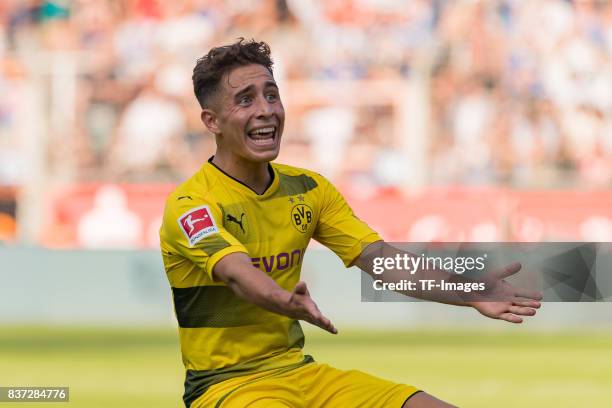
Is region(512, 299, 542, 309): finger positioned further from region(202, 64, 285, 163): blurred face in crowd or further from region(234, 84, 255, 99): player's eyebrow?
Result: region(234, 84, 255, 99): player's eyebrow

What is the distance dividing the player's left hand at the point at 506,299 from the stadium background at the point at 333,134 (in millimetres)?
10442

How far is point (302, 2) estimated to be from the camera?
19219 millimetres

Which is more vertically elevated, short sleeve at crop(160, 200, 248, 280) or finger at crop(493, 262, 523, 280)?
short sleeve at crop(160, 200, 248, 280)

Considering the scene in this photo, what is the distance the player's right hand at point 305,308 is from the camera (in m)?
4.05

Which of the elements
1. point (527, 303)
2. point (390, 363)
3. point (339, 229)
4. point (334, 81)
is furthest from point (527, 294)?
point (334, 81)

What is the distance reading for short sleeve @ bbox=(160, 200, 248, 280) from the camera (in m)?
4.62

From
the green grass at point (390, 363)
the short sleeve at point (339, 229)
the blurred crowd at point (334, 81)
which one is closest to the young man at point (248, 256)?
the short sleeve at point (339, 229)

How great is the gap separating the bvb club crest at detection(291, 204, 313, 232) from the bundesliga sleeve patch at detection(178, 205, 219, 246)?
0.47 m

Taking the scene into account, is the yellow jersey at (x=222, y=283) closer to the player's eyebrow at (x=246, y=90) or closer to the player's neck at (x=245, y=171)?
the player's neck at (x=245, y=171)

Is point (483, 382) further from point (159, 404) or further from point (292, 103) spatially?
point (292, 103)

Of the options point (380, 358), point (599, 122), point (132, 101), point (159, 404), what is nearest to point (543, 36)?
point (599, 122)

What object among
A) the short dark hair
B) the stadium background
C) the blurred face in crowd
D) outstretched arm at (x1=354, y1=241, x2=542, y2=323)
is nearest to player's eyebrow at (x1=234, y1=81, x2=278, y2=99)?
the blurred face in crowd

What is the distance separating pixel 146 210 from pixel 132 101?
A: 187cm

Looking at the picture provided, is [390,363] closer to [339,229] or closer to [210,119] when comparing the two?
[339,229]
